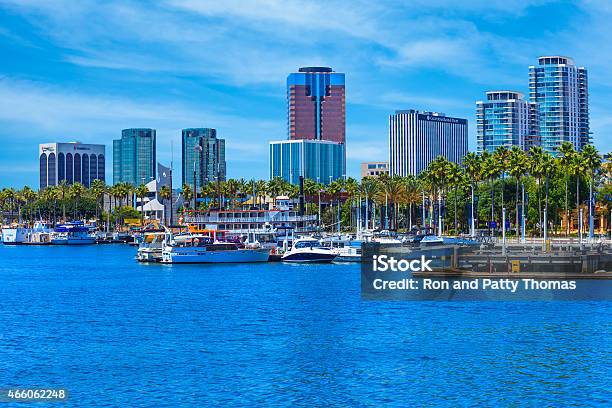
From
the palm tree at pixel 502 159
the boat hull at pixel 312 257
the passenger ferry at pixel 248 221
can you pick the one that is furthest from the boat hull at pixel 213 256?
the palm tree at pixel 502 159

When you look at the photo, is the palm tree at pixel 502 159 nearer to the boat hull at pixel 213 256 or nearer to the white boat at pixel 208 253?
the white boat at pixel 208 253

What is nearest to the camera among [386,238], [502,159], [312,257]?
[312,257]

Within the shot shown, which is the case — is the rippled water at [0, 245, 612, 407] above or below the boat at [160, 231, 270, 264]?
below

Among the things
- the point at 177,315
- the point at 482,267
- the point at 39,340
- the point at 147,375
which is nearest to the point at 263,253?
the point at 482,267

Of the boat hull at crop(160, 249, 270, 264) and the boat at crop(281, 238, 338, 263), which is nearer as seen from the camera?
the boat at crop(281, 238, 338, 263)

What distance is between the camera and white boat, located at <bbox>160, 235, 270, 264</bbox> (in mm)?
137625

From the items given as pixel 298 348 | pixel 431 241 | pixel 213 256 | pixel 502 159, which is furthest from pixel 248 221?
pixel 298 348

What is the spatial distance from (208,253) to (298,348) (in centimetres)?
7807

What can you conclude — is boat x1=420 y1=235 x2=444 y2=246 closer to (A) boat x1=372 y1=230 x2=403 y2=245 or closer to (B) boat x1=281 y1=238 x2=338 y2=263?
(A) boat x1=372 y1=230 x2=403 y2=245

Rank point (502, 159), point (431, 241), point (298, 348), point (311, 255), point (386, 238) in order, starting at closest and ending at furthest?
point (298, 348)
point (311, 255)
point (431, 241)
point (386, 238)
point (502, 159)

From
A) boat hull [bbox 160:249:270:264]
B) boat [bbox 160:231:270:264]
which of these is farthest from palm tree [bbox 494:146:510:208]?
boat hull [bbox 160:249:270:264]

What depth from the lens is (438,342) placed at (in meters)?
63.5

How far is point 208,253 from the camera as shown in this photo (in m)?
139

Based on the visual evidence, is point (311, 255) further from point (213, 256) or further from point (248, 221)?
point (248, 221)
